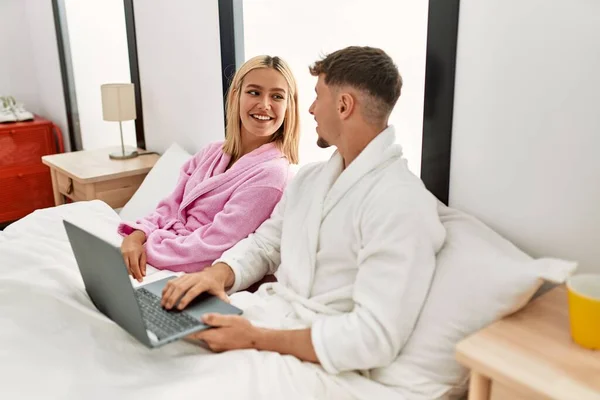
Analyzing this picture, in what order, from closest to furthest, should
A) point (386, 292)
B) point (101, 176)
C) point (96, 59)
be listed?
point (386, 292)
point (101, 176)
point (96, 59)

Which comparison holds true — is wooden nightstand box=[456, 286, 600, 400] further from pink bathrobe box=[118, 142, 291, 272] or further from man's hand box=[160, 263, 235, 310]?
pink bathrobe box=[118, 142, 291, 272]

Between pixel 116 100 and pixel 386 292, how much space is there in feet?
6.51

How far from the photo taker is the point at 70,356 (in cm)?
117

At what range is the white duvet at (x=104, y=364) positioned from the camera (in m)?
1.08

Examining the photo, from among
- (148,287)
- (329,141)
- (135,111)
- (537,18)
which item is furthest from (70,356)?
(135,111)

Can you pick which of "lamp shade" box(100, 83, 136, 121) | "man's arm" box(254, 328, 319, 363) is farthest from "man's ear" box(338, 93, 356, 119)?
"lamp shade" box(100, 83, 136, 121)

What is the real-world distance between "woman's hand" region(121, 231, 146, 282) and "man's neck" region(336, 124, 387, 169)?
0.77m

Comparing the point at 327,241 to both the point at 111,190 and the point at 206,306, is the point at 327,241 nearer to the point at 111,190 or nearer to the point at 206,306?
the point at 206,306

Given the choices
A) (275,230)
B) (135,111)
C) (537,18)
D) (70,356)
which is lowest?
(70,356)

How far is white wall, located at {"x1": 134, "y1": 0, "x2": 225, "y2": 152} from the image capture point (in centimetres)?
232

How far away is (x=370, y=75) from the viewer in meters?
1.28

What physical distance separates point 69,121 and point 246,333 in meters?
2.95

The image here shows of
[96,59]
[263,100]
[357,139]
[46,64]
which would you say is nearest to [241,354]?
[357,139]

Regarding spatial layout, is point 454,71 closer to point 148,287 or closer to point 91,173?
point 148,287
